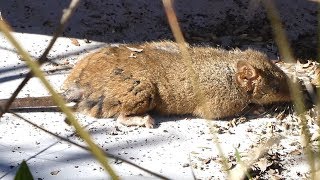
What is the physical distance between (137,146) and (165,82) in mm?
567

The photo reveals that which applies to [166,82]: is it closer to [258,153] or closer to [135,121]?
[135,121]

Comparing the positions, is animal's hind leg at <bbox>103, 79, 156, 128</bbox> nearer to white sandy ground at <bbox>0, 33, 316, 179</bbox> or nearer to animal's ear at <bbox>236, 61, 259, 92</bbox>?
white sandy ground at <bbox>0, 33, 316, 179</bbox>

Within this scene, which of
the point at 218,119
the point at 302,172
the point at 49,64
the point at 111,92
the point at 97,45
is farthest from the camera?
the point at 97,45

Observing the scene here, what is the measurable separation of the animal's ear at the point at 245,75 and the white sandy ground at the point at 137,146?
265 millimetres

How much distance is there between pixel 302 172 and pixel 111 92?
1.30m

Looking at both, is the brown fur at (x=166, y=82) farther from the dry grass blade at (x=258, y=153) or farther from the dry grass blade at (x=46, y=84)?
the dry grass blade at (x=46, y=84)

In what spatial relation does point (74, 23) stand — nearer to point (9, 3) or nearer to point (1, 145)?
point (9, 3)

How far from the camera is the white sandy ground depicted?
3.43 metres

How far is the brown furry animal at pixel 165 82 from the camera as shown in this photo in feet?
13.1

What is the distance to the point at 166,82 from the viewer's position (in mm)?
4117

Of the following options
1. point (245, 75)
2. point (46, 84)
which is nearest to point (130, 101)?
point (245, 75)

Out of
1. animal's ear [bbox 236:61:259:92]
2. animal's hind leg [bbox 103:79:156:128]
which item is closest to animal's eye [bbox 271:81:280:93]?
animal's ear [bbox 236:61:259:92]

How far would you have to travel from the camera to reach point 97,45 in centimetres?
507

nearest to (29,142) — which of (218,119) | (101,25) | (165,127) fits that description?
(165,127)
